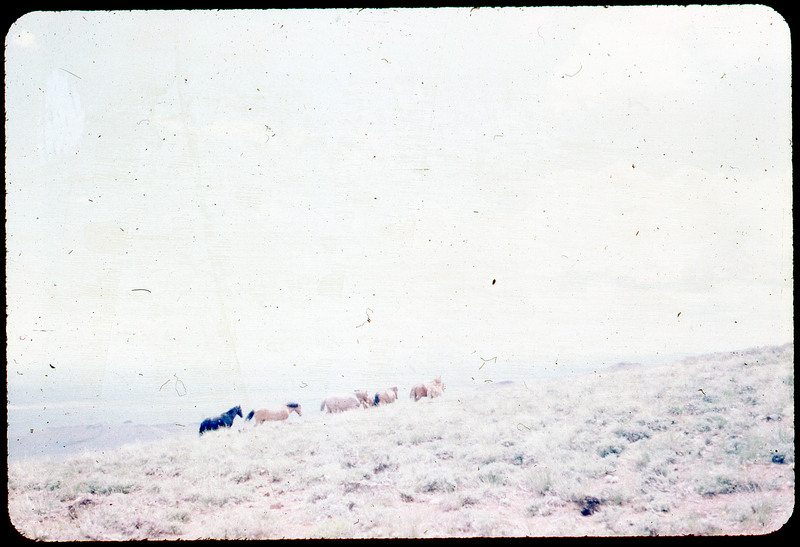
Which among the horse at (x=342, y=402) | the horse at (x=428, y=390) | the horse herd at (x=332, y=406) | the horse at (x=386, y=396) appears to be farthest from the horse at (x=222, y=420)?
the horse at (x=428, y=390)

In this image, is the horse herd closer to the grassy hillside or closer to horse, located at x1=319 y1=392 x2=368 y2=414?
horse, located at x1=319 y1=392 x2=368 y2=414

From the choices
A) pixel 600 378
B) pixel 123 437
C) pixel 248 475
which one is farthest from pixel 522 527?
pixel 123 437

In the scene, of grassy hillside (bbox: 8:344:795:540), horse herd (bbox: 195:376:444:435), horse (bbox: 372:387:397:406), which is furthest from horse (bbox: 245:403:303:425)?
horse (bbox: 372:387:397:406)

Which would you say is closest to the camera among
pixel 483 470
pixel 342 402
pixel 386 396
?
pixel 483 470

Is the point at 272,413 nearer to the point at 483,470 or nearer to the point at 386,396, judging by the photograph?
the point at 386,396

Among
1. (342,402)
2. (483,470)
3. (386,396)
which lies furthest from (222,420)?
(483,470)

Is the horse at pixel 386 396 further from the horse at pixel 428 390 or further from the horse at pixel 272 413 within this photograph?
the horse at pixel 272 413
